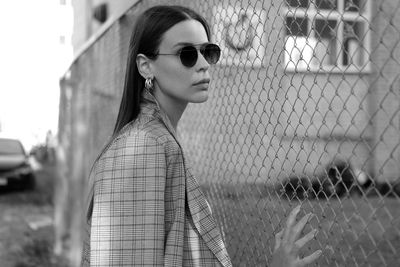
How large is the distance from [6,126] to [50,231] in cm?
1297

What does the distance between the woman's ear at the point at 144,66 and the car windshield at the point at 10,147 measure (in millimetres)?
16402

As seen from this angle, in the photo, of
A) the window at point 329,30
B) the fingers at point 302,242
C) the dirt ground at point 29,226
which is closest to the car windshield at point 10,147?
the dirt ground at point 29,226

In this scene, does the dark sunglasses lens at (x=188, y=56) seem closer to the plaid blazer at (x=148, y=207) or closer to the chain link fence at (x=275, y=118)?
the plaid blazer at (x=148, y=207)

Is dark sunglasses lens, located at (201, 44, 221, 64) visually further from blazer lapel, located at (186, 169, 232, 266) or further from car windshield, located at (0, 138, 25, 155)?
car windshield, located at (0, 138, 25, 155)

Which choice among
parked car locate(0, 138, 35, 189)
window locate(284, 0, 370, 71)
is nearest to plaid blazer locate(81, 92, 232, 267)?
window locate(284, 0, 370, 71)

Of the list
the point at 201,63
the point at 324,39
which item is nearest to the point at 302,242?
the point at 201,63

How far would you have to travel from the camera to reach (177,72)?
75.3 inches

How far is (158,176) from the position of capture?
66.8 inches

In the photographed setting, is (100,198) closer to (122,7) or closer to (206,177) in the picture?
(206,177)

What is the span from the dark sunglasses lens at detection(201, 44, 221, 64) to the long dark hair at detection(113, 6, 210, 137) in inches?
3.5

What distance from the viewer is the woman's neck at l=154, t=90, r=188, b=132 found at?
1.92 metres

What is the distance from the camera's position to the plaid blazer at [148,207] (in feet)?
5.54

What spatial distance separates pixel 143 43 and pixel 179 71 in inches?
5.6

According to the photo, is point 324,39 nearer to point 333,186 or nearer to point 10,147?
point 333,186
